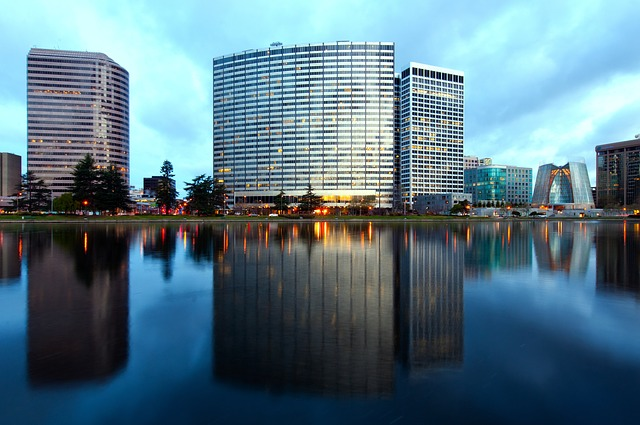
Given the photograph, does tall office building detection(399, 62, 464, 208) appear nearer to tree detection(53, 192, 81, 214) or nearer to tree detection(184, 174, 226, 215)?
tree detection(184, 174, 226, 215)

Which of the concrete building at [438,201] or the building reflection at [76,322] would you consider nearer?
the building reflection at [76,322]

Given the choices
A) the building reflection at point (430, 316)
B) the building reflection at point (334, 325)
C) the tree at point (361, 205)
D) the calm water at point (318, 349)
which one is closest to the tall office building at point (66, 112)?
the tree at point (361, 205)

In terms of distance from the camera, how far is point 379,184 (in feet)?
574

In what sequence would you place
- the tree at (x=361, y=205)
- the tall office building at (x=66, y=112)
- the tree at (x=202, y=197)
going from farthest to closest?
1. the tall office building at (x=66, y=112)
2. the tree at (x=361, y=205)
3. the tree at (x=202, y=197)

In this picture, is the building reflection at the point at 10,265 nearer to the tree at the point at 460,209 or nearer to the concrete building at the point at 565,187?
the tree at the point at 460,209

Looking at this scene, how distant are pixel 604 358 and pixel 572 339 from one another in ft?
3.80

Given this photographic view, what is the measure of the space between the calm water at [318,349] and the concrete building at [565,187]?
203 meters

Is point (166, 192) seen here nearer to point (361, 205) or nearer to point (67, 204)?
point (67, 204)

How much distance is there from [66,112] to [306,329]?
217 metres

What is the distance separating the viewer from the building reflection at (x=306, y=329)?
270 inches

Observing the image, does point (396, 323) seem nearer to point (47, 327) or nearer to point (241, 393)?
point (241, 393)

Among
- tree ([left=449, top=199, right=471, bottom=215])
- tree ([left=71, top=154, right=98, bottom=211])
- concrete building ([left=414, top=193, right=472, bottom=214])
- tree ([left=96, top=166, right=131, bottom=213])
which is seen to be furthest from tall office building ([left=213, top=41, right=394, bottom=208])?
tree ([left=71, top=154, right=98, bottom=211])

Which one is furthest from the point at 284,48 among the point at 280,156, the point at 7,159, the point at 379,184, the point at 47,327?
the point at 47,327

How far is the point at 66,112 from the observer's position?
177 metres
